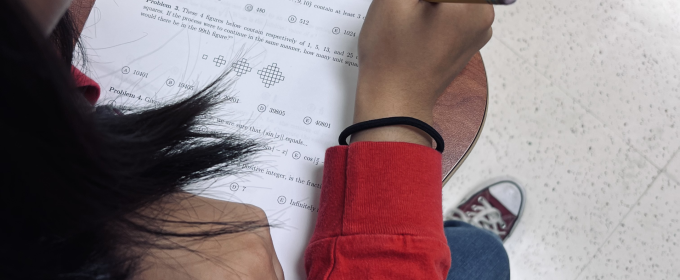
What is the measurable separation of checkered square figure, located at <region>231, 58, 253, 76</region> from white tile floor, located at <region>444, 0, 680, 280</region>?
582mm

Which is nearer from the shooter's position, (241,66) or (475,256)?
(241,66)

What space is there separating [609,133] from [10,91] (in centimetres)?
102

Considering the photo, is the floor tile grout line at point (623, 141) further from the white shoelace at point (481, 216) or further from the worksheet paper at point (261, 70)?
the worksheet paper at point (261, 70)

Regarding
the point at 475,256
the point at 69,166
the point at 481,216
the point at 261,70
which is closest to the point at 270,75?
the point at 261,70

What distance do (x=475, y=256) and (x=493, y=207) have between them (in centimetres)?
32

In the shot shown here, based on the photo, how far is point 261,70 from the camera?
440 millimetres

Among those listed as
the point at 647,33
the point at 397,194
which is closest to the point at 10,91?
the point at 397,194

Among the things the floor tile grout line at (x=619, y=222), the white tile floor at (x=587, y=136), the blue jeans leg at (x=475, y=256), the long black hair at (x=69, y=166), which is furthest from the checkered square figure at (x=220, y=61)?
the floor tile grout line at (x=619, y=222)

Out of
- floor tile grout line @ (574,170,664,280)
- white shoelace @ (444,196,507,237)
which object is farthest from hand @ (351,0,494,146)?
floor tile grout line @ (574,170,664,280)

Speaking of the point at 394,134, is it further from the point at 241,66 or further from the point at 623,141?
the point at 623,141

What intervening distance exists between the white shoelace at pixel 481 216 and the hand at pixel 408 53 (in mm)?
496

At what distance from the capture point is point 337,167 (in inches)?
15.3

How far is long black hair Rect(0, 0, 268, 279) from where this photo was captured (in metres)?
0.17

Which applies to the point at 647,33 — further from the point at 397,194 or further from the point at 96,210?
the point at 96,210
